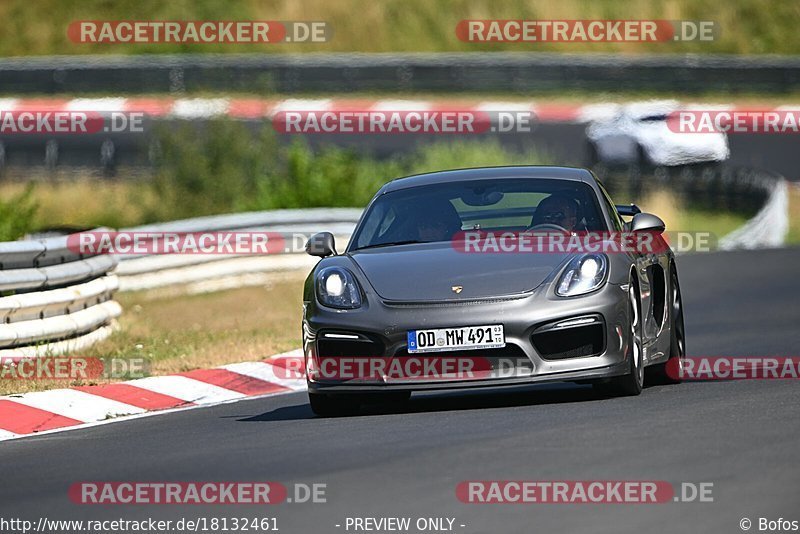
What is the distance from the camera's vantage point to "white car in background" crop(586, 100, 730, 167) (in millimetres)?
30406

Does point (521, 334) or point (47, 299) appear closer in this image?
point (521, 334)

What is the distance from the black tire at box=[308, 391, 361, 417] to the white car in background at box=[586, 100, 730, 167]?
2144 centimetres

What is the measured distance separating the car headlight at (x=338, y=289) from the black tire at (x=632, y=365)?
1.36 meters

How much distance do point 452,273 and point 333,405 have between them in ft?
3.37

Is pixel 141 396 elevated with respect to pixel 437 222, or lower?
lower

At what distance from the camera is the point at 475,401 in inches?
381

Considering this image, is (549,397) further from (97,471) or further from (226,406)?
(97,471)

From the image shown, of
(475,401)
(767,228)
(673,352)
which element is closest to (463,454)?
(475,401)

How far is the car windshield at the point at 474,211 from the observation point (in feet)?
31.9

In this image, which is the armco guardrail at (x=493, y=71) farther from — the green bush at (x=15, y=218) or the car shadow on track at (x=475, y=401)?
the car shadow on track at (x=475, y=401)

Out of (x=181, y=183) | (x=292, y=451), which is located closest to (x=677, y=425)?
(x=292, y=451)

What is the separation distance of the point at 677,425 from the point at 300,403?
3327 mm

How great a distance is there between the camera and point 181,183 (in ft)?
82.1

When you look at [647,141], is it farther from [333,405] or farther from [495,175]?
[333,405]
